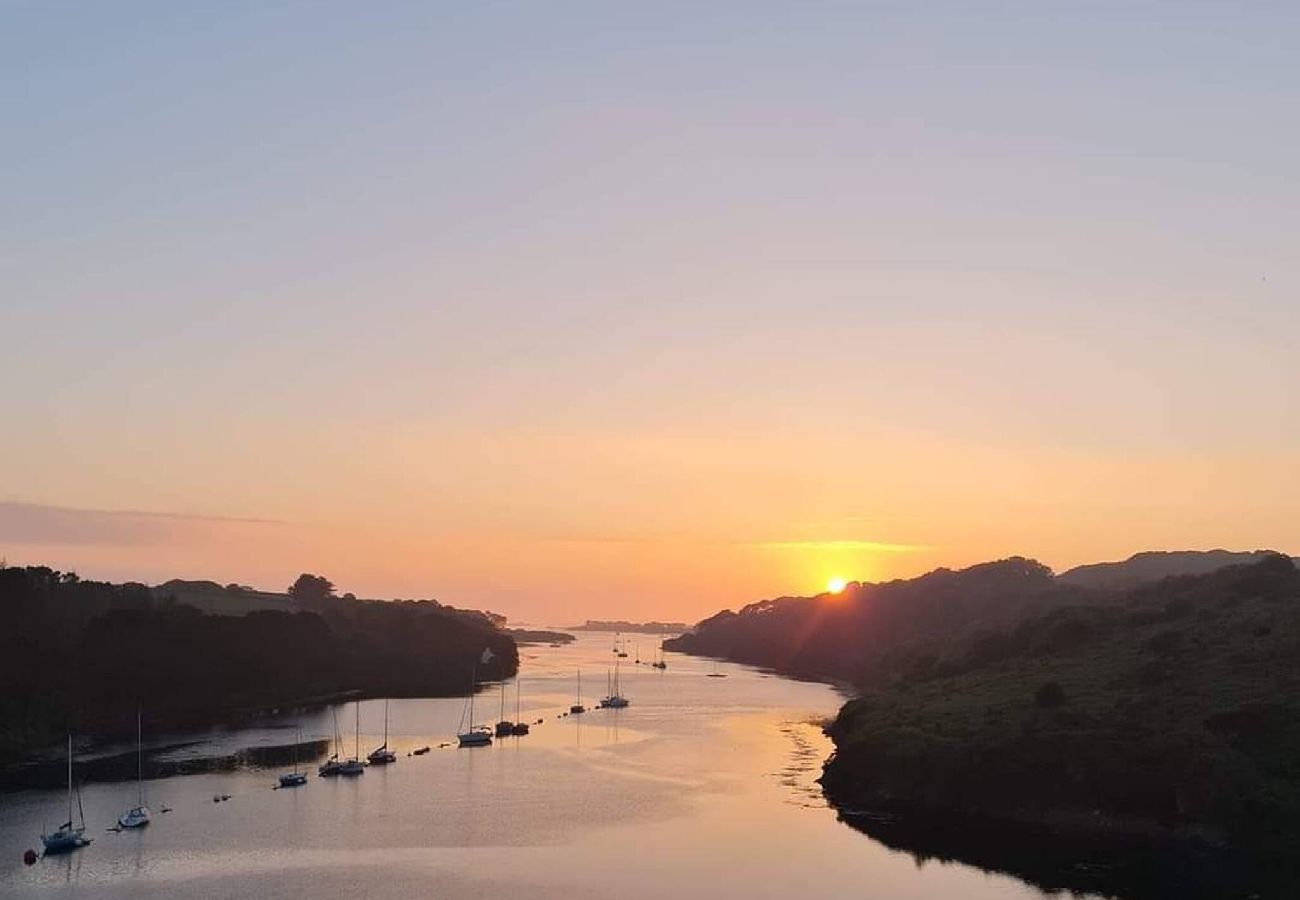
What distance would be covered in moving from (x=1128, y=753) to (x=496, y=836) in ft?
145

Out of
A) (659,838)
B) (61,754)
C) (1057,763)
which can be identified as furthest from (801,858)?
(61,754)

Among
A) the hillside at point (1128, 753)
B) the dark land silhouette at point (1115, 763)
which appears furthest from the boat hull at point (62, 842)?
the hillside at point (1128, 753)

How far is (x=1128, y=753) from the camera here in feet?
284

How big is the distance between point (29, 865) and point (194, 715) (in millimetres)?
85294

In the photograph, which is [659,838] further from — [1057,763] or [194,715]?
[194,715]

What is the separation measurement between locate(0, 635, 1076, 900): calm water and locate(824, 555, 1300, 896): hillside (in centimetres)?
722

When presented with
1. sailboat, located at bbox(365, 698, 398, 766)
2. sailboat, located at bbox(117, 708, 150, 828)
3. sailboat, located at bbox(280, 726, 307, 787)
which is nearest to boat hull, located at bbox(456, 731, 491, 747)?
sailboat, located at bbox(365, 698, 398, 766)

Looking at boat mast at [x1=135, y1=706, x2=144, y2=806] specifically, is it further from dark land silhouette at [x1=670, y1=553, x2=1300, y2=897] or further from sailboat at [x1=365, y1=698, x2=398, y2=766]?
dark land silhouette at [x1=670, y1=553, x2=1300, y2=897]

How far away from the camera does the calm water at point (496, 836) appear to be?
232ft

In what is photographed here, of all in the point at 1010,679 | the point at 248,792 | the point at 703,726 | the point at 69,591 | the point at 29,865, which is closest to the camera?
the point at 29,865

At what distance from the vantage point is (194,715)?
15525cm

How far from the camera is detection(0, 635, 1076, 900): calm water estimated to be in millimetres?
70625

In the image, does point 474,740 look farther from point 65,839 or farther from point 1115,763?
point 1115,763

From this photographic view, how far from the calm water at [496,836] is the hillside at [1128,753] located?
23.7 ft
